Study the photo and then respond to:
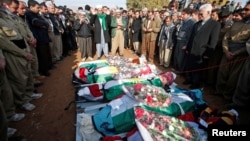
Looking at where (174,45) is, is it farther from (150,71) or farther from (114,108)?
(114,108)

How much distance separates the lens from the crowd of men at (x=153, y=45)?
12.2 feet

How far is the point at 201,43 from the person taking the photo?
4547 millimetres

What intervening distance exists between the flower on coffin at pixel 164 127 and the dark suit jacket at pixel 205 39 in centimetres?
247

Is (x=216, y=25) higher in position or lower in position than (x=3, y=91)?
higher

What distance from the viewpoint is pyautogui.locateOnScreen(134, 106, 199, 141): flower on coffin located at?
2.36m

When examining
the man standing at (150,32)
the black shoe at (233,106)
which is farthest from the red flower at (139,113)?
the man standing at (150,32)

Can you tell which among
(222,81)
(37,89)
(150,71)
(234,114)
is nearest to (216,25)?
(222,81)

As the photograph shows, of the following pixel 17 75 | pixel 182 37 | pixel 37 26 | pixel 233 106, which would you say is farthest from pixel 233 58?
pixel 37 26

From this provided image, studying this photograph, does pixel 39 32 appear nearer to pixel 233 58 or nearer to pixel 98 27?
pixel 98 27

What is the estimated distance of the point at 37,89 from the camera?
500cm

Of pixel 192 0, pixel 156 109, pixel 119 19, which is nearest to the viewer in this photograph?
pixel 156 109

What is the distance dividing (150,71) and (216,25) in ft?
5.61

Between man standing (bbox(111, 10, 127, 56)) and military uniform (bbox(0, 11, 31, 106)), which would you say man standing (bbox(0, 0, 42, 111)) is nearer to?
military uniform (bbox(0, 11, 31, 106))

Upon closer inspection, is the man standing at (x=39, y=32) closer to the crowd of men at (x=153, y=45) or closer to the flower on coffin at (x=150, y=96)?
the crowd of men at (x=153, y=45)
